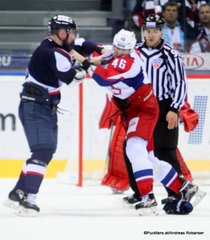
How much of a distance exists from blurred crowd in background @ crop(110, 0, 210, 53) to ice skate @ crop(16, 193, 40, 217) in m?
3.39

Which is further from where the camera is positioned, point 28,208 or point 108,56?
point 108,56

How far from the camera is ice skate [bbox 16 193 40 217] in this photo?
593 cm

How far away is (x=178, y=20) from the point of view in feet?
31.1

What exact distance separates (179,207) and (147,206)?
23 cm

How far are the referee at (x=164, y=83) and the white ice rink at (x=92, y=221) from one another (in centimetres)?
41

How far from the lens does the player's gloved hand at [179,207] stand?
6172mm

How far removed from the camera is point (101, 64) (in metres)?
6.07

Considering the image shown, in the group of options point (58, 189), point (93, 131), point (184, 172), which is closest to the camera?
point (184, 172)

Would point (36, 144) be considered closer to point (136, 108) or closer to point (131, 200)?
point (136, 108)

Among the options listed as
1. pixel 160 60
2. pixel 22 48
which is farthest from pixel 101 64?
pixel 22 48

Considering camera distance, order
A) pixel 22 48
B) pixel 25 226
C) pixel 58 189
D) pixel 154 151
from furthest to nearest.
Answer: pixel 22 48, pixel 58 189, pixel 154 151, pixel 25 226

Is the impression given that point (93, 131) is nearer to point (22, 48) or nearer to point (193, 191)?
point (22, 48)

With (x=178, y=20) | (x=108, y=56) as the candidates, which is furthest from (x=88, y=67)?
(x=178, y=20)

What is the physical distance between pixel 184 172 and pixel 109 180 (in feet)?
2.12
